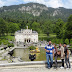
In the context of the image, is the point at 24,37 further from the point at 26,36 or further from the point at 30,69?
the point at 30,69

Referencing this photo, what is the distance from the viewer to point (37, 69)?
7.70m

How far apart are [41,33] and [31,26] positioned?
11255mm

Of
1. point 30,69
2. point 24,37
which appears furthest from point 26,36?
point 30,69

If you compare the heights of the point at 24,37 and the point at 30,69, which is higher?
the point at 30,69

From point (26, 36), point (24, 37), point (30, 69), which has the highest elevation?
point (30, 69)

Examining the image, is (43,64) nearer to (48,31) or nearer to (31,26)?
(48,31)

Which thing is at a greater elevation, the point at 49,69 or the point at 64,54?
the point at 64,54

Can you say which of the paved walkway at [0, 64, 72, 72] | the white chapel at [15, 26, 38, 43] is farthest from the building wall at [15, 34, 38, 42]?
the paved walkway at [0, 64, 72, 72]

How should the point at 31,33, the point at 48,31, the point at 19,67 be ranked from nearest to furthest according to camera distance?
the point at 19,67 < the point at 31,33 < the point at 48,31

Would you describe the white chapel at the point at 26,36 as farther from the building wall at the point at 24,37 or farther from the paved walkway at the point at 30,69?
the paved walkway at the point at 30,69

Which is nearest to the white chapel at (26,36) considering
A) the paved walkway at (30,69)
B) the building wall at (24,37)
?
the building wall at (24,37)

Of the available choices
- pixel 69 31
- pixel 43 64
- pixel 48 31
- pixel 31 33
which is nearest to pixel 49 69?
pixel 43 64

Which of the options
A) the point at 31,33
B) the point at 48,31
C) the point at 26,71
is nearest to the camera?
the point at 26,71

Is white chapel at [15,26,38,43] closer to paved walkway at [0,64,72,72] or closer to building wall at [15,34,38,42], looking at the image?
building wall at [15,34,38,42]
